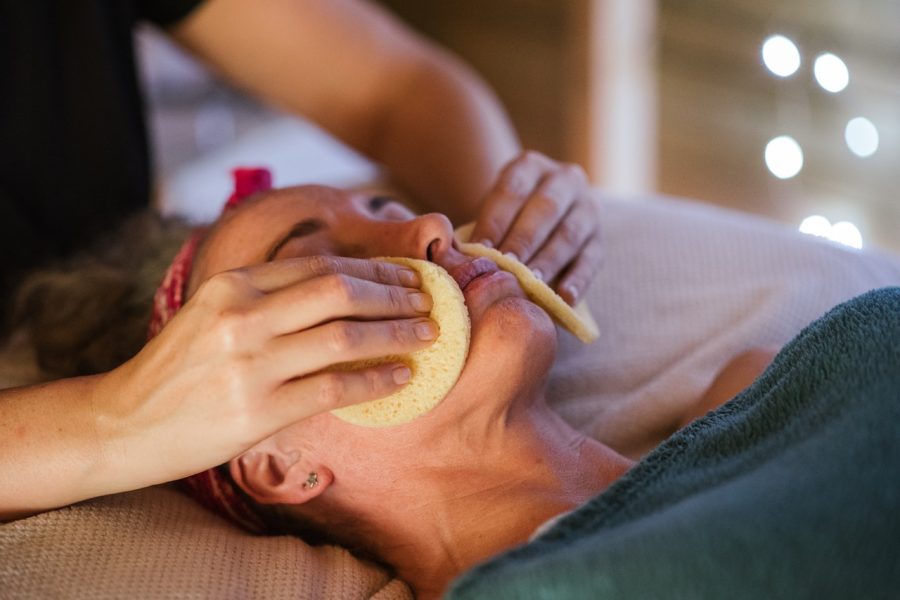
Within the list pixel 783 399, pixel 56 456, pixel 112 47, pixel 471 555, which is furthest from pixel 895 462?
pixel 112 47

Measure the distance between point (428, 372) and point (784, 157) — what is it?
74.0 inches

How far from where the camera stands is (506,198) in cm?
126

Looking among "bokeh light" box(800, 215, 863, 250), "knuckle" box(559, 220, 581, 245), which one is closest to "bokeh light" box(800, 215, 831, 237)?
"bokeh light" box(800, 215, 863, 250)

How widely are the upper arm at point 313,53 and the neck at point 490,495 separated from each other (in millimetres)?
900

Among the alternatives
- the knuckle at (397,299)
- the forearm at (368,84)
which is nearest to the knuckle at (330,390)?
the knuckle at (397,299)

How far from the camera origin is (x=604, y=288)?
1481mm

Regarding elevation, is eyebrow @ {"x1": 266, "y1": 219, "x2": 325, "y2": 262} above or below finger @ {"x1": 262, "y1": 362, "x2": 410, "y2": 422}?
above

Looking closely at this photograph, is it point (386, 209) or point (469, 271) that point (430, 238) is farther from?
point (386, 209)

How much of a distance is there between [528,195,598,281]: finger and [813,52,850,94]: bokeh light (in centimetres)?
116

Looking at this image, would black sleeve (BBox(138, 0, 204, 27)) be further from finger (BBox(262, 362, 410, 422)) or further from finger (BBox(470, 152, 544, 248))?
finger (BBox(262, 362, 410, 422))

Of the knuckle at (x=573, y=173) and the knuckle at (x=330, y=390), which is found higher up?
the knuckle at (x=573, y=173)

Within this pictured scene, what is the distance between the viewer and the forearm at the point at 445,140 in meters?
1.68

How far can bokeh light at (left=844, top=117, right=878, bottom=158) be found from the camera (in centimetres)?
220

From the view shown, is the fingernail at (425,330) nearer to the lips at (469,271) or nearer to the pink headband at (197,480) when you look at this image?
the lips at (469,271)
